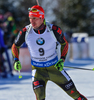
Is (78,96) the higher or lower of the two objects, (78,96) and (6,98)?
the higher

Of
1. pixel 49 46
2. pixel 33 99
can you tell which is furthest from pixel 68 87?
pixel 33 99

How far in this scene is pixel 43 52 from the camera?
414 cm

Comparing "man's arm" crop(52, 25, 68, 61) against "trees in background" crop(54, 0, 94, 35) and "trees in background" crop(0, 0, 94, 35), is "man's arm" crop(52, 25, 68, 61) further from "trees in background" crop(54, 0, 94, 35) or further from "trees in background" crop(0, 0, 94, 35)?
"trees in background" crop(54, 0, 94, 35)

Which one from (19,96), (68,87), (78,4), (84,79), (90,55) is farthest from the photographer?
(78,4)

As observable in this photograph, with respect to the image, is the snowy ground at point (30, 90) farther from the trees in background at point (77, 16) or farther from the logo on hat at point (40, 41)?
the trees in background at point (77, 16)

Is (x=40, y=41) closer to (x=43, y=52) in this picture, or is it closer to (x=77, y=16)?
(x=43, y=52)

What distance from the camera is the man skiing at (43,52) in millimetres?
3990

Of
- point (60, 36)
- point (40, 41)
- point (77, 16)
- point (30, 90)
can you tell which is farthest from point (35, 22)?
point (77, 16)

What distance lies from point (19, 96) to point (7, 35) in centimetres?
728

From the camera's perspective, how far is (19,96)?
602 centimetres

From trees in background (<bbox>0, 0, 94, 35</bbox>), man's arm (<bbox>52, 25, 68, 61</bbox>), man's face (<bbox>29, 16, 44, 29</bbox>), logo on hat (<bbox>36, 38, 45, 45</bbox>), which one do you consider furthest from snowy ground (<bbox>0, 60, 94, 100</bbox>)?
trees in background (<bbox>0, 0, 94, 35</bbox>)

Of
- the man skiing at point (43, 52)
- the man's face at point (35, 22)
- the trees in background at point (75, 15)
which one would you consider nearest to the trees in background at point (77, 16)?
the trees in background at point (75, 15)

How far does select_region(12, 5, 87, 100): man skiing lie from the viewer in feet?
13.1

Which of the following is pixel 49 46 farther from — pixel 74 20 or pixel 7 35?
pixel 74 20
